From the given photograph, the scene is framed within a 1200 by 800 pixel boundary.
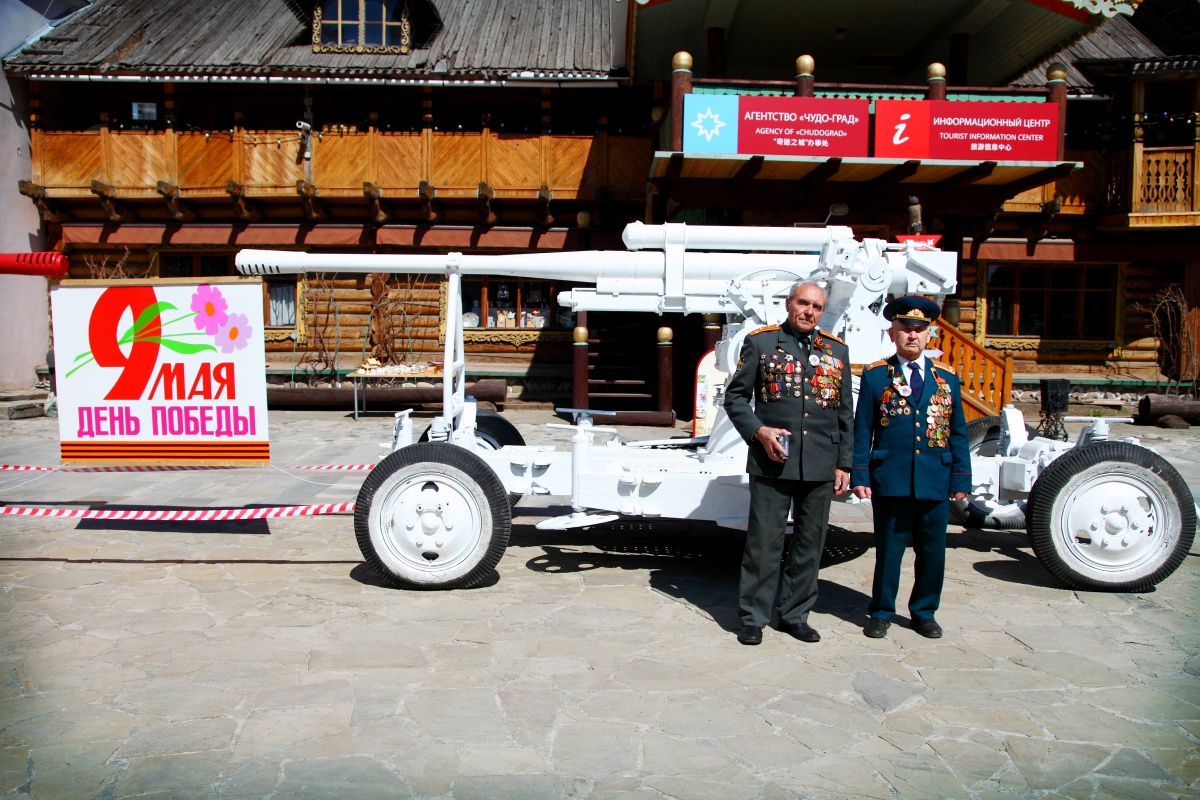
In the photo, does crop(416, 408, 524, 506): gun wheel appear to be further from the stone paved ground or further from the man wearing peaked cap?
the man wearing peaked cap

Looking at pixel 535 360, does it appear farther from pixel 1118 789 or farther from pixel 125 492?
pixel 1118 789

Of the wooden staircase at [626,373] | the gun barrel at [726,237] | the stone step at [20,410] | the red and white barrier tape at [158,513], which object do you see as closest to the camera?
the gun barrel at [726,237]

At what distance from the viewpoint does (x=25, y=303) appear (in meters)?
16.8

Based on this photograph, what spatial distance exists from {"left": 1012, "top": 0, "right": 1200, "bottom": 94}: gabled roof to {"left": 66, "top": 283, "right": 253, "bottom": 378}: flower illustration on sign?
50.4ft

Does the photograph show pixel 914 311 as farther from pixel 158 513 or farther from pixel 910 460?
pixel 158 513

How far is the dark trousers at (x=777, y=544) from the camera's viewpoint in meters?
4.45

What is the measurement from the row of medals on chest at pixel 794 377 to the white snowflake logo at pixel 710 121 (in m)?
9.11

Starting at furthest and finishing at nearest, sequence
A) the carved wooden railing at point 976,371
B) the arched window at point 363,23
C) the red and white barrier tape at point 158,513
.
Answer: the arched window at point 363,23 → the carved wooden railing at point 976,371 → the red and white barrier tape at point 158,513

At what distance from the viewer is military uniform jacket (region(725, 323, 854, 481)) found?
4.36 meters

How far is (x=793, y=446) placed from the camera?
14.3 ft

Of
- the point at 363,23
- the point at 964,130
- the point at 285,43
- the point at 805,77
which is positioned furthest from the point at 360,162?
the point at 964,130

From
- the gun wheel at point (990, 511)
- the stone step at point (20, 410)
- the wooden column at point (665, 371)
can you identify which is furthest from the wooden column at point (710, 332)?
the stone step at point (20, 410)

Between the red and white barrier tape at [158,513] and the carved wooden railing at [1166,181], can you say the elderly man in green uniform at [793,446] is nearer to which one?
the red and white barrier tape at [158,513]

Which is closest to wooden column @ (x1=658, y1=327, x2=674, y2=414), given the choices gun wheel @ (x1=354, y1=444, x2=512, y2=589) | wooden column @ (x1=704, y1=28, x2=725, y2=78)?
wooden column @ (x1=704, y1=28, x2=725, y2=78)
